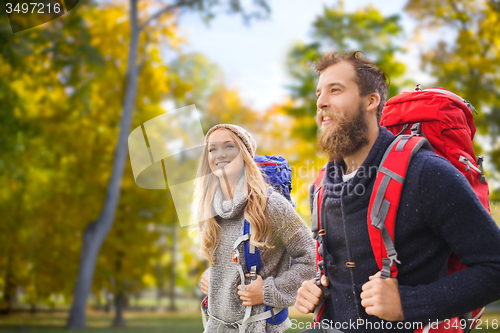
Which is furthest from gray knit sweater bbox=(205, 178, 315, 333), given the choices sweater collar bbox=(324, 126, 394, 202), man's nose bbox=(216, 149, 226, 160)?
sweater collar bbox=(324, 126, 394, 202)

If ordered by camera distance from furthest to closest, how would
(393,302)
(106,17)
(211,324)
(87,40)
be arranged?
(106,17), (87,40), (211,324), (393,302)

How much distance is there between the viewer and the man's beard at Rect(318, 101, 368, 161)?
68.8 inches

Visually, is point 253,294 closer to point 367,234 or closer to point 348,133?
point 367,234

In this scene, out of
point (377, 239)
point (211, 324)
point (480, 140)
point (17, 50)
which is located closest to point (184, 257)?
point (17, 50)

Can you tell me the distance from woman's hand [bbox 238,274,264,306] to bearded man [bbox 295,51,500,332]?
2.05 ft

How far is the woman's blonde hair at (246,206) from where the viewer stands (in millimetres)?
2512

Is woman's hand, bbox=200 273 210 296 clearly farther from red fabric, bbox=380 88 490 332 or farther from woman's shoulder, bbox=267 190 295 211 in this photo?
red fabric, bbox=380 88 490 332

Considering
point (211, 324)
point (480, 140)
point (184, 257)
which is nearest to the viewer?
point (211, 324)

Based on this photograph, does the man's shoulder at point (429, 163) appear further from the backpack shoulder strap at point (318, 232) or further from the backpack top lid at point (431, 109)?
the backpack shoulder strap at point (318, 232)

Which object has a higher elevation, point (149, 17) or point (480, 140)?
point (149, 17)

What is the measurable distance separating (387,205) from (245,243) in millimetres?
1222

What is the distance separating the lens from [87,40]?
1052 centimetres

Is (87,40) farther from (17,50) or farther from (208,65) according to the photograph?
(208,65)

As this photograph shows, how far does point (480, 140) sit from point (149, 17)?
10.1 meters
